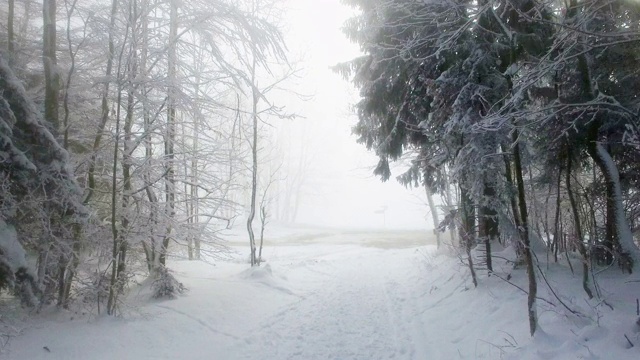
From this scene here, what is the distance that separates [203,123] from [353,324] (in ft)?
15.8

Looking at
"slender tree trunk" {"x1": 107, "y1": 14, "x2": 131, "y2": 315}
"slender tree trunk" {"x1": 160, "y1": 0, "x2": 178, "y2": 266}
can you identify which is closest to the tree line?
"slender tree trunk" {"x1": 160, "y1": 0, "x2": 178, "y2": 266}

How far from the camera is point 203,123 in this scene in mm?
7539

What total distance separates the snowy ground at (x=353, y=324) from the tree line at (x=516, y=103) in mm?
432

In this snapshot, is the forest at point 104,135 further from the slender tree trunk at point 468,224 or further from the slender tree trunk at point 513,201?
the slender tree trunk at point 513,201

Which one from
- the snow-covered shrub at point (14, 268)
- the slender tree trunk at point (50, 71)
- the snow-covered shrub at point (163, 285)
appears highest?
the slender tree trunk at point (50, 71)

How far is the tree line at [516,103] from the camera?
220 inches

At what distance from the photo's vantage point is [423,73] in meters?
7.67

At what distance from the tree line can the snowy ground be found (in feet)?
1.42

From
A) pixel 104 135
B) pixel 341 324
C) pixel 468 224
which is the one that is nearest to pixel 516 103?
pixel 468 224

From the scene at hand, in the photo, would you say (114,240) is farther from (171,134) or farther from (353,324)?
(353,324)

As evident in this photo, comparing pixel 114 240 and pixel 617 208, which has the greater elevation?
pixel 617 208

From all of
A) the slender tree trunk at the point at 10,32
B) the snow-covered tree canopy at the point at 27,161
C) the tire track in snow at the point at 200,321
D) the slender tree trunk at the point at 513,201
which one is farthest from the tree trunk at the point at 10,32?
the slender tree trunk at the point at 513,201

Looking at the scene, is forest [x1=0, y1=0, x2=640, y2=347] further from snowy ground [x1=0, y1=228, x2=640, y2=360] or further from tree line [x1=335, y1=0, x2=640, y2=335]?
snowy ground [x1=0, y1=228, x2=640, y2=360]

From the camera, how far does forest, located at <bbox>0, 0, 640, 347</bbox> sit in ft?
17.4
